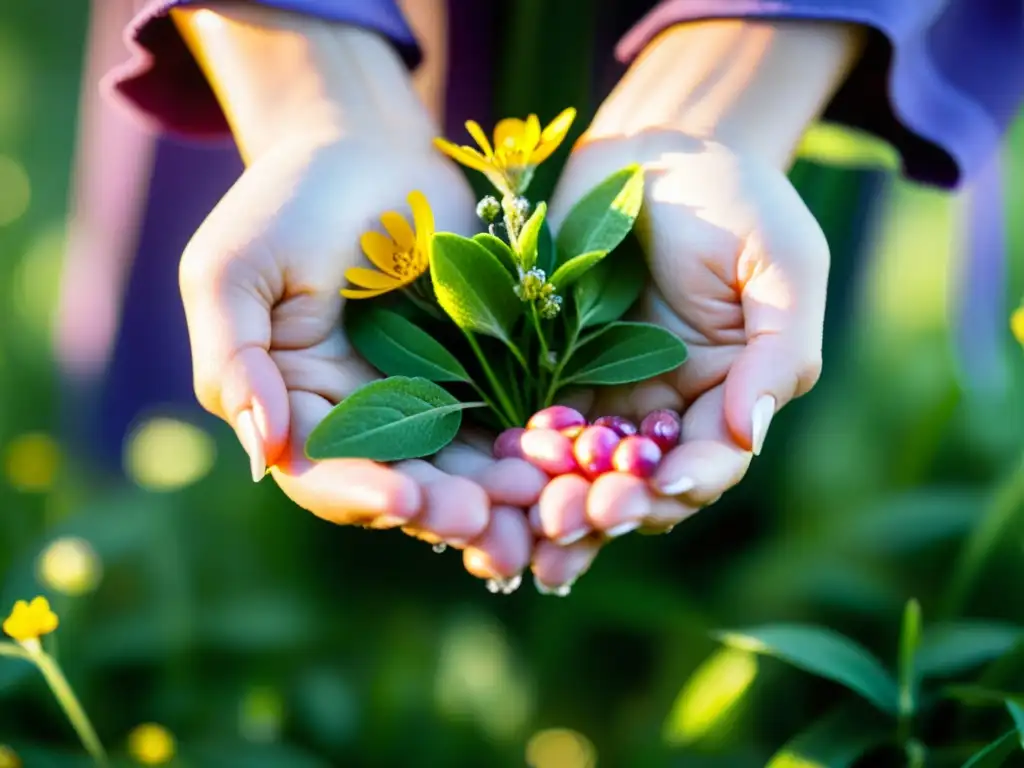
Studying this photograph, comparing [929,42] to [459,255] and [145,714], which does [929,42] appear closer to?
[459,255]

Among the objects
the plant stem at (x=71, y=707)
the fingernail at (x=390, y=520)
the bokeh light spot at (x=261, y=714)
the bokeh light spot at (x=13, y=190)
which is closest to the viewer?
the fingernail at (x=390, y=520)

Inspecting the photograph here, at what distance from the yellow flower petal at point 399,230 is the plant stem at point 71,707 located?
0.83ft

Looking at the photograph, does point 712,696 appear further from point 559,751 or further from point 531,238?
point 531,238

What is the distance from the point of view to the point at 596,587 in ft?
2.24

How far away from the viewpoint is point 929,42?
1.87ft

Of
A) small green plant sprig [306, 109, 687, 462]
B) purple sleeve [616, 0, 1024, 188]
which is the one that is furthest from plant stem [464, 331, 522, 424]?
purple sleeve [616, 0, 1024, 188]

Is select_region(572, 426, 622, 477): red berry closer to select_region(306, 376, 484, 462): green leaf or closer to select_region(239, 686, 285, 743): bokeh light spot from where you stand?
select_region(306, 376, 484, 462): green leaf

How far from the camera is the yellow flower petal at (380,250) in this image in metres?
0.43

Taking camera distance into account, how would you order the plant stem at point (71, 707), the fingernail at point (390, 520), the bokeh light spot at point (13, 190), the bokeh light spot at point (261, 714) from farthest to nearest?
the bokeh light spot at point (13, 190)
the bokeh light spot at point (261, 714)
the plant stem at point (71, 707)
the fingernail at point (390, 520)

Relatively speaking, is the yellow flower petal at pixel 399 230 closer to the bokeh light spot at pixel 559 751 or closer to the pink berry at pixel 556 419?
the pink berry at pixel 556 419

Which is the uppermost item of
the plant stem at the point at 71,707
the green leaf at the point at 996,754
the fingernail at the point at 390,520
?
the fingernail at the point at 390,520

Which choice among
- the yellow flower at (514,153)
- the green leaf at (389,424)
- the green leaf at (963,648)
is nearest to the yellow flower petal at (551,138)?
the yellow flower at (514,153)

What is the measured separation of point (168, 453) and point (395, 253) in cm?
29

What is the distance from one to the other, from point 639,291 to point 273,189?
0.17 metres
